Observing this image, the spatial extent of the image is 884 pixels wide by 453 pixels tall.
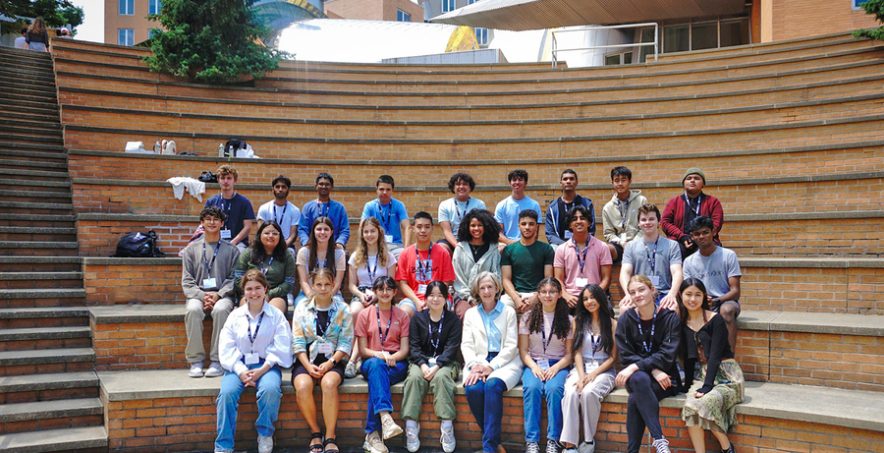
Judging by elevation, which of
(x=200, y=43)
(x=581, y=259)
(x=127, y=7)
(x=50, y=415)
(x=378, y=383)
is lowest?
(x=50, y=415)

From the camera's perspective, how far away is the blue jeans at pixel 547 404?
509cm

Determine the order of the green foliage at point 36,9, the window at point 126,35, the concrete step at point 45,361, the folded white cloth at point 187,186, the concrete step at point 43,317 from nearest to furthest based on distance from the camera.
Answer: the concrete step at point 45,361
the concrete step at point 43,317
the folded white cloth at point 187,186
the green foliage at point 36,9
the window at point 126,35

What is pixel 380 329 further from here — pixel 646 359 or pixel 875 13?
pixel 875 13

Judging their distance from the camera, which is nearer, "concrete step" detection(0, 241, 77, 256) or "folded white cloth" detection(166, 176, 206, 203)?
"concrete step" detection(0, 241, 77, 256)

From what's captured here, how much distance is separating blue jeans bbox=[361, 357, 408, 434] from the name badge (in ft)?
1.03

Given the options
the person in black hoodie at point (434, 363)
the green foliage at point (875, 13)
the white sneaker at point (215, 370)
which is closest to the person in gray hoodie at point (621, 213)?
the person in black hoodie at point (434, 363)

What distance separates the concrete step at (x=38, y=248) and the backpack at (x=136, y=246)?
23.3 inches

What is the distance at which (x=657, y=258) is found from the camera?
5809 mm

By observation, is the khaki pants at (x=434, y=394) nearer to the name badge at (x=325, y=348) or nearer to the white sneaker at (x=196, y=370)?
the name badge at (x=325, y=348)

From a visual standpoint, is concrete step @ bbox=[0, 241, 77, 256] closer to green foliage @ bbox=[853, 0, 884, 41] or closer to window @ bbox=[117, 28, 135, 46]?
green foliage @ bbox=[853, 0, 884, 41]

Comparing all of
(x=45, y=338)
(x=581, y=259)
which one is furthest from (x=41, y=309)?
(x=581, y=259)

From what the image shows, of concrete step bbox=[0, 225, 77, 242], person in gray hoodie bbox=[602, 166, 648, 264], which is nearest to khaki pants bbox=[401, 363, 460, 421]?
person in gray hoodie bbox=[602, 166, 648, 264]

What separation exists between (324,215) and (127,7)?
52659 millimetres

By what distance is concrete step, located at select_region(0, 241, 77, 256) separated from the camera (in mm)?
6957
